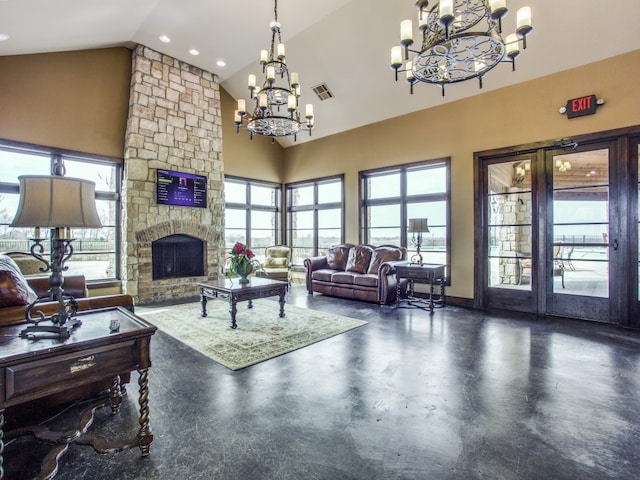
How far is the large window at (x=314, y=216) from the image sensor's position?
25.6 feet

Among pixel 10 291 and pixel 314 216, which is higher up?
pixel 314 216

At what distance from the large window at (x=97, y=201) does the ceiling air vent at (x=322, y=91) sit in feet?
13.5

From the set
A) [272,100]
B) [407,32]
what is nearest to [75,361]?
[407,32]

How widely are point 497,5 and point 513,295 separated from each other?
4.17m

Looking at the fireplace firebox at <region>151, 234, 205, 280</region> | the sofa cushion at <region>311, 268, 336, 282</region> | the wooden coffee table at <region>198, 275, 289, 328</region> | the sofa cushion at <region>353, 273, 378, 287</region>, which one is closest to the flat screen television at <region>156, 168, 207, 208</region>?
the fireplace firebox at <region>151, 234, 205, 280</region>

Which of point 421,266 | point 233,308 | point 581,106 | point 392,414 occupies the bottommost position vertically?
point 392,414

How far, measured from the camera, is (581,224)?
15.1ft

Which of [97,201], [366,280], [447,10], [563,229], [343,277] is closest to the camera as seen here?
[447,10]

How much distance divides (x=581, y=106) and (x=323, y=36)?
4.10 metres

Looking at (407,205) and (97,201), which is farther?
(407,205)

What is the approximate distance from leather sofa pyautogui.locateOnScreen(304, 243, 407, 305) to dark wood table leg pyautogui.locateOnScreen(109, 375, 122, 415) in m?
4.07

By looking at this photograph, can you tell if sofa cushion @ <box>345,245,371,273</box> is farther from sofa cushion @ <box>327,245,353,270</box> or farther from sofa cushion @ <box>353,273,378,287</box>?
sofa cushion @ <box>353,273,378,287</box>

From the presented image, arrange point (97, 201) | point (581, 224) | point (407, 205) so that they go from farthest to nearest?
point (407, 205) → point (97, 201) → point (581, 224)

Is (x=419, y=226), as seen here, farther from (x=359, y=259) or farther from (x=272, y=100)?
(x=272, y=100)
